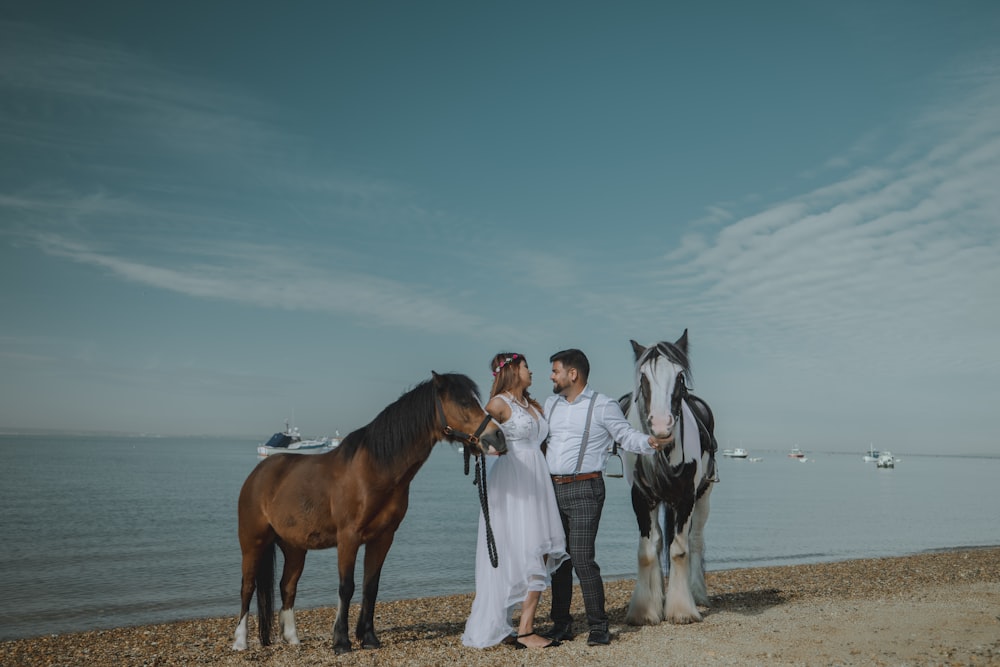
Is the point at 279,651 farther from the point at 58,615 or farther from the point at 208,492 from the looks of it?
the point at 208,492

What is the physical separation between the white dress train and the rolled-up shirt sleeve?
0.58 meters

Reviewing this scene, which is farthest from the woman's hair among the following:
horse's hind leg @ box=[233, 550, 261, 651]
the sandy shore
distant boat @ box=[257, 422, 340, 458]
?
distant boat @ box=[257, 422, 340, 458]

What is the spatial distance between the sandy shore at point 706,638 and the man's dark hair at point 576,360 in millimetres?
2199

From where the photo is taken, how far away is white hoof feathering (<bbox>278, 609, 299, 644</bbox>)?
22.6ft

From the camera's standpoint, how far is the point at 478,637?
19.0ft

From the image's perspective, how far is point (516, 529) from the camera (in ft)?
19.0

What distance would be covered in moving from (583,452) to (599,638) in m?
1.51

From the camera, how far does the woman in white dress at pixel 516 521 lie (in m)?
5.73

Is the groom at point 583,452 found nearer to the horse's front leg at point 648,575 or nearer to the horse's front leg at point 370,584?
the horse's front leg at point 648,575

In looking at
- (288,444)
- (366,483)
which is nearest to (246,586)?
(366,483)

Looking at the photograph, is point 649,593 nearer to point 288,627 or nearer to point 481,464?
point 481,464

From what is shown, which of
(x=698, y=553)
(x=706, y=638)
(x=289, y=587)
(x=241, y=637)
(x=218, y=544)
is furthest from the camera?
(x=218, y=544)

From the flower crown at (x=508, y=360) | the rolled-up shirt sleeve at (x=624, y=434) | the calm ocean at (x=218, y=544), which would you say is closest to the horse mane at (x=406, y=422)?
the flower crown at (x=508, y=360)

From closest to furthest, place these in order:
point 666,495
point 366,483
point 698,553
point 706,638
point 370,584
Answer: point 706,638
point 366,483
point 370,584
point 666,495
point 698,553
